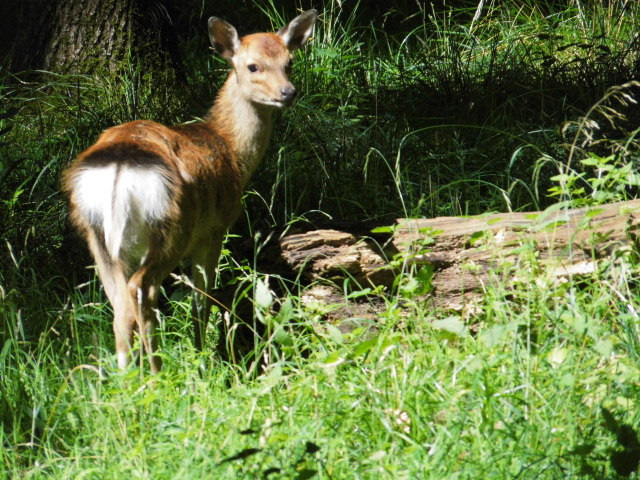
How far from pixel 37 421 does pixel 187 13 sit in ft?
19.2

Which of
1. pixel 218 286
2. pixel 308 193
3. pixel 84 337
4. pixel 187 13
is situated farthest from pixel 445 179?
pixel 187 13

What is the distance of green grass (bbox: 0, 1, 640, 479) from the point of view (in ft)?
8.65

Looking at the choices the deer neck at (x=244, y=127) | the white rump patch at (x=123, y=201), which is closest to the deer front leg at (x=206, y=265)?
the deer neck at (x=244, y=127)

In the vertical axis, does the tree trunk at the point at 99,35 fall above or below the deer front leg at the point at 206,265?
above

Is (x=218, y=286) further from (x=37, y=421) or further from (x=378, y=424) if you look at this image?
(x=378, y=424)

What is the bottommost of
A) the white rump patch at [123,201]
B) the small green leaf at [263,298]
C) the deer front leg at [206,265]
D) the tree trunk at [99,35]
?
the deer front leg at [206,265]

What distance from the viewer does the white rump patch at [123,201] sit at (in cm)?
345

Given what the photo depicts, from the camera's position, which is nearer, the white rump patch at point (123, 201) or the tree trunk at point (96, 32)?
the white rump patch at point (123, 201)

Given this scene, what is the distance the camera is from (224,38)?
4.91m

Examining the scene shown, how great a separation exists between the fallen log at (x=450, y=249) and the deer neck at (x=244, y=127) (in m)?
0.73

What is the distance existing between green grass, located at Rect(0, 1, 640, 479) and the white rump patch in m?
0.35

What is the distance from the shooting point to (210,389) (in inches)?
132

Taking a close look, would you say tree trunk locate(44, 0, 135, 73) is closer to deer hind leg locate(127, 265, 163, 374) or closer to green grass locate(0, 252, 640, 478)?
deer hind leg locate(127, 265, 163, 374)

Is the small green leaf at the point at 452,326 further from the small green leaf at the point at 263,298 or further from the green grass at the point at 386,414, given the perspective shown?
the small green leaf at the point at 263,298
